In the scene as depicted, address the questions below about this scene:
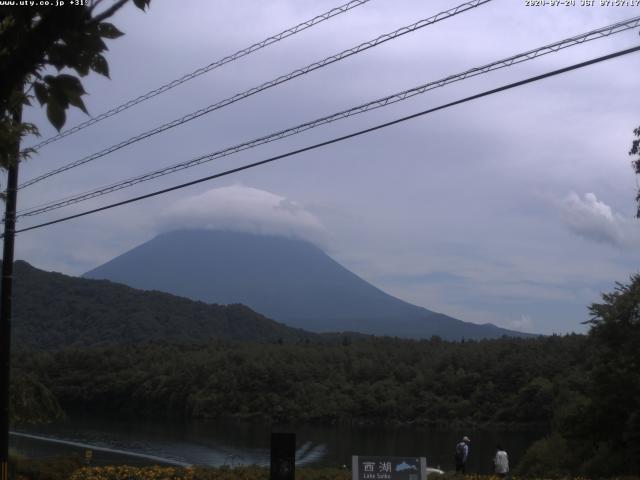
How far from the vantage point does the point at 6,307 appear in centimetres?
1481

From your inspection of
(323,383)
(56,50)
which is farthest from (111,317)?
(56,50)

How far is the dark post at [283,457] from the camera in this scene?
10680 millimetres

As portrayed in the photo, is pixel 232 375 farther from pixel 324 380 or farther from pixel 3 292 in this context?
pixel 3 292

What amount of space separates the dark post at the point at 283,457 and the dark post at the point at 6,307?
580 cm

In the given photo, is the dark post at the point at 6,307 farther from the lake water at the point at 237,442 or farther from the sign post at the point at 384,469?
the lake water at the point at 237,442

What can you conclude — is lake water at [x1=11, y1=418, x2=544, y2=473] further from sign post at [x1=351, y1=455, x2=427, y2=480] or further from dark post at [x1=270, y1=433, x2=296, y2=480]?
dark post at [x1=270, y1=433, x2=296, y2=480]

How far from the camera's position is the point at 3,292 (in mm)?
14820

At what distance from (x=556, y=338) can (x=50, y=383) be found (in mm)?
34182

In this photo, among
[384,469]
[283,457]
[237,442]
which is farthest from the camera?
[237,442]

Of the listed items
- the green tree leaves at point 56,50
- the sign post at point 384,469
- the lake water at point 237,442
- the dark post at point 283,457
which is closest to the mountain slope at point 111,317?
the lake water at point 237,442

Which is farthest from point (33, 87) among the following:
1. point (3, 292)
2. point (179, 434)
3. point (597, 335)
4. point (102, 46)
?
point (179, 434)

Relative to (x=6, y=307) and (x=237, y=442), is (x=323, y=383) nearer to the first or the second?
A: (x=237, y=442)

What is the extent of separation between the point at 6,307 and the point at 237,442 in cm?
2927

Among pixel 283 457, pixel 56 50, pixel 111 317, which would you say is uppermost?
pixel 111 317
